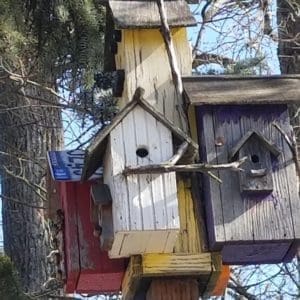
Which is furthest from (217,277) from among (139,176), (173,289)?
(139,176)

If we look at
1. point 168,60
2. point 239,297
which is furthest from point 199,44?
point 168,60

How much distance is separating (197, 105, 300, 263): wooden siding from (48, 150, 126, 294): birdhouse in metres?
0.30

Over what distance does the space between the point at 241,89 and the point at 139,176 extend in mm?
351

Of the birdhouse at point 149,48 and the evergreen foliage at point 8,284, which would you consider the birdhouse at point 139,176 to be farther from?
the evergreen foliage at point 8,284

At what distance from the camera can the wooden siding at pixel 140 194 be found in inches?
93.7

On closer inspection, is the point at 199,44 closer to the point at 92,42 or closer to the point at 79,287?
the point at 92,42

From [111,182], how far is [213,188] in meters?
0.24

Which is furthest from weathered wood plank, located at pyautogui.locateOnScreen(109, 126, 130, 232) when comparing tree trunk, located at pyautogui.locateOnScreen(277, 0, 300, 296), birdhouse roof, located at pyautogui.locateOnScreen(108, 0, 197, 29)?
tree trunk, located at pyautogui.locateOnScreen(277, 0, 300, 296)

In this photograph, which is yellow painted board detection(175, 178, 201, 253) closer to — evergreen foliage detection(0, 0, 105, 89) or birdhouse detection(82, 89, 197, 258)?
birdhouse detection(82, 89, 197, 258)

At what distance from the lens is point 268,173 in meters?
2.49

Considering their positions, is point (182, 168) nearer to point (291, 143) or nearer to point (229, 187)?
point (229, 187)

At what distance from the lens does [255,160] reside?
8.21 ft

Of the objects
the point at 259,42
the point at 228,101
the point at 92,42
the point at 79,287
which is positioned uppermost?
the point at 259,42

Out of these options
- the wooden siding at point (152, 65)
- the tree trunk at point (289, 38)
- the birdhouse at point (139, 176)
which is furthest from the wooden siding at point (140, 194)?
the tree trunk at point (289, 38)
